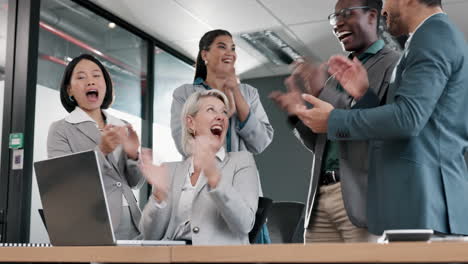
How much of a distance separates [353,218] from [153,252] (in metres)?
0.86

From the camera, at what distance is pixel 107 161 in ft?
7.94

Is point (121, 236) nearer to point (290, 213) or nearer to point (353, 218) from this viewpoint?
point (353, 218)

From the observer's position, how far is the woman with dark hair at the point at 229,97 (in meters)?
2.62

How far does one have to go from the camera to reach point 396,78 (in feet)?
5.82

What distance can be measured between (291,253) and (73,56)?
11.9 feet

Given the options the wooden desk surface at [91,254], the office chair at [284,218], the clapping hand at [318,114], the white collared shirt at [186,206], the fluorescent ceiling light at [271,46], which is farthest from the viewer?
the fluorescent ceiling light at [271,46]

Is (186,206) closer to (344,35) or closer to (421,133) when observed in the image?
(344,35)

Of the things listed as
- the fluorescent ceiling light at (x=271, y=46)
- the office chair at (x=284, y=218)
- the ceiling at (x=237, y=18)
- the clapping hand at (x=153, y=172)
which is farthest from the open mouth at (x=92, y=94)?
the fluorescent ceiling light at (x=271, y=46)

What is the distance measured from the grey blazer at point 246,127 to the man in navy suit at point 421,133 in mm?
883

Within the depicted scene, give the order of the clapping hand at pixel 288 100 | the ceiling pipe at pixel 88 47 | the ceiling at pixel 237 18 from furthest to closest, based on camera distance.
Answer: the ceiling at pixel 237 18
the ceiling pipe at pixel 88 47
the clapping hand at pixel 288 100

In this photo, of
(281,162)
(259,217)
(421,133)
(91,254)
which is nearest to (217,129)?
(259,217)

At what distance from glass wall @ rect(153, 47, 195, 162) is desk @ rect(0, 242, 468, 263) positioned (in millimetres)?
3927

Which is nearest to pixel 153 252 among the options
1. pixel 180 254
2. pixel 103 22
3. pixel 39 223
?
pixel 180 254

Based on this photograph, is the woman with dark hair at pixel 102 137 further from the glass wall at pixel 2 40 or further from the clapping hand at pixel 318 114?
the glass wall at pixel 2 40
